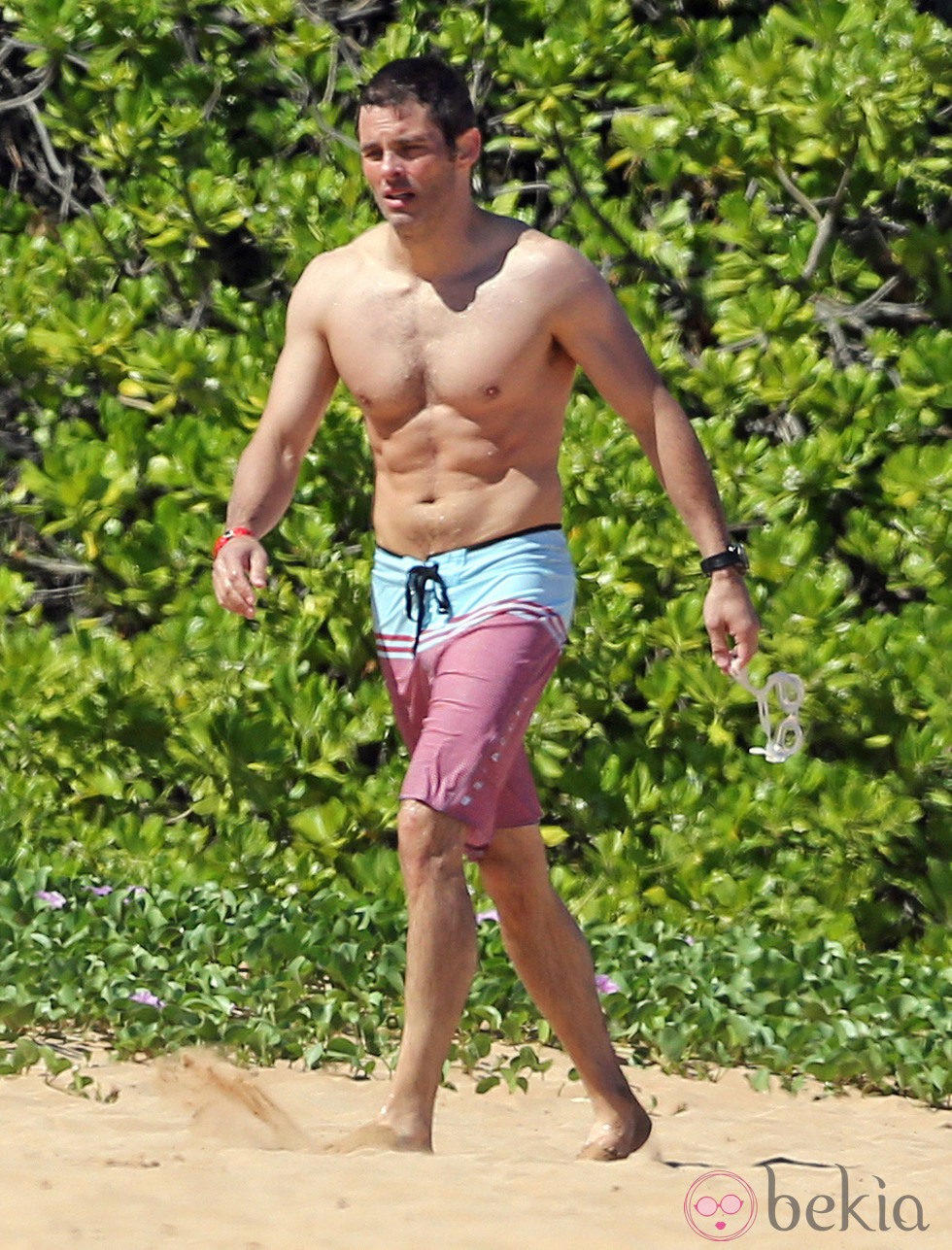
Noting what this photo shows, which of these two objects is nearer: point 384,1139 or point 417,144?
point 384,1139

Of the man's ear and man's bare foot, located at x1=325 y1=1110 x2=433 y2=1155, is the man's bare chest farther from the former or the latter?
man's bare foot, located at x1=325 y1=1110 x2=433 y2=1155

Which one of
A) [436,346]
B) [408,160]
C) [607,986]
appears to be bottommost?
[607,986]

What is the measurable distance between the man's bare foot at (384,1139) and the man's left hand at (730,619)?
0.96 metres

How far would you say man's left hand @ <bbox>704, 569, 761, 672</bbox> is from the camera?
3.63m

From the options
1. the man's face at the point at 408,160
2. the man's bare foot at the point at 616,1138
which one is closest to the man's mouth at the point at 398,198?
the man's face at the point at 408,160

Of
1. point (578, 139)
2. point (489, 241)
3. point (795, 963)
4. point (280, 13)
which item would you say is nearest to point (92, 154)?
point (280, 13)

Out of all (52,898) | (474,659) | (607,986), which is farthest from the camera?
(52,898)

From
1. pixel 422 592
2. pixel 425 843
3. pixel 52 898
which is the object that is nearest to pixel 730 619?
pixel 422 592

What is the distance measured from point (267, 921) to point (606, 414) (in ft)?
4.95

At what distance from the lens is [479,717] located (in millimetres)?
3496

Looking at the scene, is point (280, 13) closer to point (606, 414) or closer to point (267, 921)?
point (606, 414)

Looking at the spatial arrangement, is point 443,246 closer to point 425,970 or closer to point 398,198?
point 398,198

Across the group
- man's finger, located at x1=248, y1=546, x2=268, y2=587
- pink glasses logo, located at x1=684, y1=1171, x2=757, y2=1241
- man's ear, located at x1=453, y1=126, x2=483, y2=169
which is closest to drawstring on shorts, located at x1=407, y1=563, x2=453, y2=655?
man's finger, located at x1=248, y1=546, x2=268, y2=587

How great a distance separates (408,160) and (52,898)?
227 centimetres
